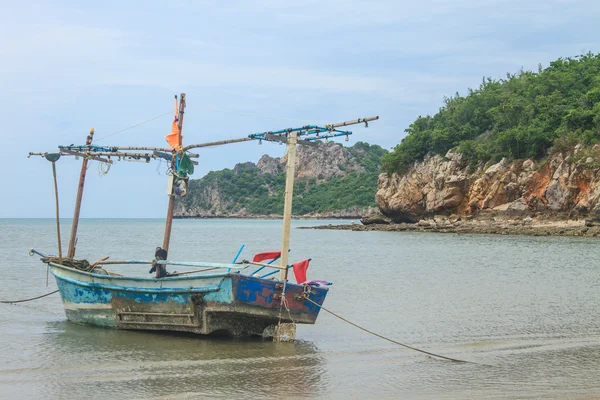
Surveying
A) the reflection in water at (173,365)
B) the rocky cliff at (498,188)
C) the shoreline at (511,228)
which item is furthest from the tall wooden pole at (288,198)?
the rocky cliff at (498,188)

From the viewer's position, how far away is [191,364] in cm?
1166

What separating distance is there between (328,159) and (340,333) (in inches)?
6939

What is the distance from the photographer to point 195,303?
13.3 metres

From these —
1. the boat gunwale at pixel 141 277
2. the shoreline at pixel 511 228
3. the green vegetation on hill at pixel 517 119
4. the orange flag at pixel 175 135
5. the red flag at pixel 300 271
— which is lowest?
the boat gunwale at pixel 141 277

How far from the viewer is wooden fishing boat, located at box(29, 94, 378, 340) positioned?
12.9 metres

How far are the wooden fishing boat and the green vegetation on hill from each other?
49.1 m

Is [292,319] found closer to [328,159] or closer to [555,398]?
[555,398]

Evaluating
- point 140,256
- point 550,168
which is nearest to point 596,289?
point 140,256

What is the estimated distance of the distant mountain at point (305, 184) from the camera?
170 m

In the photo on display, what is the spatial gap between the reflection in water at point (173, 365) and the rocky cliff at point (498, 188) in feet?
149

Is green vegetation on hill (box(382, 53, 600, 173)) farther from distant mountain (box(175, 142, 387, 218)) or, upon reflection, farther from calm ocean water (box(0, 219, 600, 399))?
distant mountain (box(175, 142, 387, 218))

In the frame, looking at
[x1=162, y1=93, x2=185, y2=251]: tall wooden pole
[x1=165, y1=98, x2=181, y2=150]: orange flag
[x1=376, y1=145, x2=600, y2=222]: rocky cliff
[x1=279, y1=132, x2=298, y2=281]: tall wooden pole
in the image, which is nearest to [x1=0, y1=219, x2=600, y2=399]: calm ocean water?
[x1=279, y1=132, x2=298, y2=281]: tall wooden pole

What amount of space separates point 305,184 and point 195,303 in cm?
17445

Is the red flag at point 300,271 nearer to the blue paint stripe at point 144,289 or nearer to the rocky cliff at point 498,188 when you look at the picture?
the blue paint stripe at point 144,289
